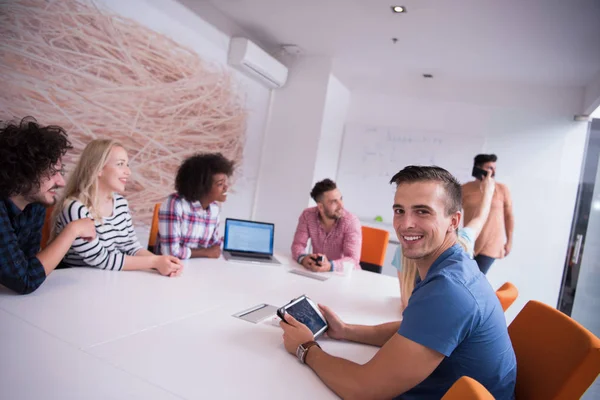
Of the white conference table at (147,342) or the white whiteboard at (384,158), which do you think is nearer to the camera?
the white conference table at (147,342)

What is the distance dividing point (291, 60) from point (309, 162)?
126 cm

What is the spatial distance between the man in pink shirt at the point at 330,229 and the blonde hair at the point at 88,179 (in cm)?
129

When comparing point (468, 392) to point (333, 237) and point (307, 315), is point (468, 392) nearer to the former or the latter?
point (307, 315)

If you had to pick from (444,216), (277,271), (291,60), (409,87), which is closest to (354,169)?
(409,87)

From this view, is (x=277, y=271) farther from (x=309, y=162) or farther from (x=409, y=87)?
(x=409, y=87)

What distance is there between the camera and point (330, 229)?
2891 millimetres

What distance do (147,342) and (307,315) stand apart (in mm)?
509

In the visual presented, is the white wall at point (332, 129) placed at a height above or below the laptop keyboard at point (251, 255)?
above

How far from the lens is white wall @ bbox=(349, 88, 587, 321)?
4.20m

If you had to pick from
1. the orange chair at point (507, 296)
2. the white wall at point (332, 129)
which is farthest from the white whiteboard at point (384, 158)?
the orange chair at point (507, 296)

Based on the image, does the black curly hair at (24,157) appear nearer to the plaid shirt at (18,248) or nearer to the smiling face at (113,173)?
the plaid shirt at (18,248)

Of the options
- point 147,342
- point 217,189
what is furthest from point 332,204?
point 147,342

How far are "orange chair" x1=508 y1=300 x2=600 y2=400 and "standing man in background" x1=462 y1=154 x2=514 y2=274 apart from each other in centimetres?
231

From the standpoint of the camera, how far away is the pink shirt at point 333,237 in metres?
2.74
